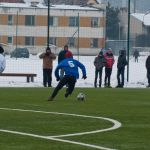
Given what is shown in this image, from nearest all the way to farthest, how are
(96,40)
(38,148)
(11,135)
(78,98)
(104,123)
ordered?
(38,148)
(11,135)
(104,123)
(78,98)
(96,40)

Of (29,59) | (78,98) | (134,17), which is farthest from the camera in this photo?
(134,17)

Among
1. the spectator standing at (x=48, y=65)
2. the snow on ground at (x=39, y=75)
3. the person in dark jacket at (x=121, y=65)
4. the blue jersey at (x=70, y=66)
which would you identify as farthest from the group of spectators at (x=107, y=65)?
the blue jersey at (x=70, y=66)

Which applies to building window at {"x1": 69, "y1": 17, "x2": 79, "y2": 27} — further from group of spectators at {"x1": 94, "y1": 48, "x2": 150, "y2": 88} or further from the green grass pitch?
the green grass pitch

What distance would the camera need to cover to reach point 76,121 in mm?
15680

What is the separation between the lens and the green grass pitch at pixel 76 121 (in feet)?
39.1

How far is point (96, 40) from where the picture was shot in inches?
1889

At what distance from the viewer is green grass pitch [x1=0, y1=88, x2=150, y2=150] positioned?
11.9 m

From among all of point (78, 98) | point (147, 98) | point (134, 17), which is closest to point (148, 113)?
point (78, 98)

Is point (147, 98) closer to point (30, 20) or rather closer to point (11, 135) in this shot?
point (11, 135)

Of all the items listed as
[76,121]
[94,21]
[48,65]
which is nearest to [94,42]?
[94,21]

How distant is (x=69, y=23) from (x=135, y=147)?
38.1 meters

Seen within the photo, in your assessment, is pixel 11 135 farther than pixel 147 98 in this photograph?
No

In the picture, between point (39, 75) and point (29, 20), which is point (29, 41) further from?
point (39, 75)

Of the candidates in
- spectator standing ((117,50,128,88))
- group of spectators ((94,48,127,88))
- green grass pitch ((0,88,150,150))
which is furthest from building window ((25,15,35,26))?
green grass pitch ((0,88,150,150))
